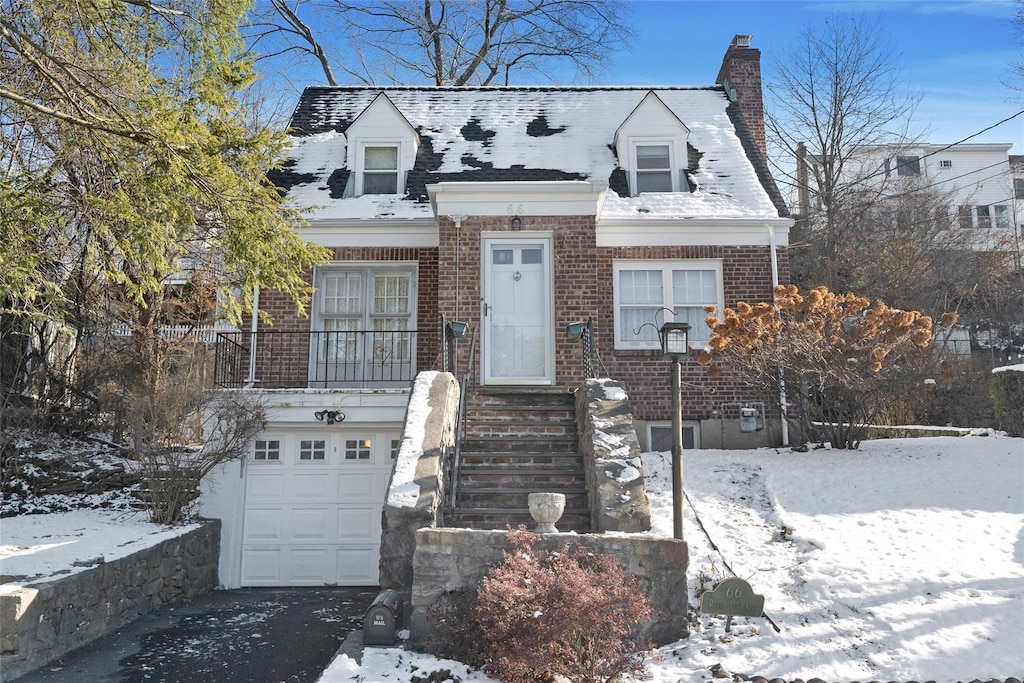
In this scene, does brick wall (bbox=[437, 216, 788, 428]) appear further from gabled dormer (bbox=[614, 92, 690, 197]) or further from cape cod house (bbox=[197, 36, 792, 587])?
gabled dormer (bbox=[614, 92, 690, 197])

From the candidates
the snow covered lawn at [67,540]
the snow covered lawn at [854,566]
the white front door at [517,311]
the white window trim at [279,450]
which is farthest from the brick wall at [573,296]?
the snow covered lawn at [67,540]

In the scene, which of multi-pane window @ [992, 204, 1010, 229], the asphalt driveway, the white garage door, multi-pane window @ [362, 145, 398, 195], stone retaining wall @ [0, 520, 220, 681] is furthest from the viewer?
multi-pane window @ [992, 204, 1010, 229]

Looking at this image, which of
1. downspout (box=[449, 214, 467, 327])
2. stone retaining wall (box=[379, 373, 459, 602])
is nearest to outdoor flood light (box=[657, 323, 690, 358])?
stone retaining wall (box=[379, 373, 459, 602])

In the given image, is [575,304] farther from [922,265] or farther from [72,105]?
[922,265]

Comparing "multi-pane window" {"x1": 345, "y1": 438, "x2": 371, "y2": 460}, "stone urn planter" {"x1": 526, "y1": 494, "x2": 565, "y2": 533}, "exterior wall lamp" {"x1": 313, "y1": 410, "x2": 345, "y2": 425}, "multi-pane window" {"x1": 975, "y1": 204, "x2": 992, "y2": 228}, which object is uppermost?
"multi-pane window" {"x1": 975, "y1": 204, "x2": 992, "y2": 228}

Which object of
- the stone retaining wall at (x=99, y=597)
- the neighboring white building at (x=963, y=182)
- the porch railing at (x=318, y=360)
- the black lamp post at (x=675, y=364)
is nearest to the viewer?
the stone retaining wall at (x=99, y=597)

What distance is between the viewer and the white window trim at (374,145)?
12.9m

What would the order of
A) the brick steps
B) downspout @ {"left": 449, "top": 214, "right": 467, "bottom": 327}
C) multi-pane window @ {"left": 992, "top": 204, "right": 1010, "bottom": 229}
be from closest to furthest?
the brick steps
downspout @ {"left": 449, "top": 214, "right": 467, "bottom": 327}
multi-pane window @ {"left": 992, "top": 204, "right": 1010, "bottom": 229}

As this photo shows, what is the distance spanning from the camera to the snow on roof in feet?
40.8

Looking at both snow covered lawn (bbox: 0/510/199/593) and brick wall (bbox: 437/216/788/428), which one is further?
brick wall (bbox: 437/216/788/428)

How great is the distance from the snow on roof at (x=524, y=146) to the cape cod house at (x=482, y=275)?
0.14 ft

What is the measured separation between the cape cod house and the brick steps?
0.57ft

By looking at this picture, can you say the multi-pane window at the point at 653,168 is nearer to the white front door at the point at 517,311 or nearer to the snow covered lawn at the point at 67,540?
the white front door at the point at 517,311

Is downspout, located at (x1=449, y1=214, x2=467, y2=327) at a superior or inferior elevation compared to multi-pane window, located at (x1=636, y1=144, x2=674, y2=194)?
inferior
